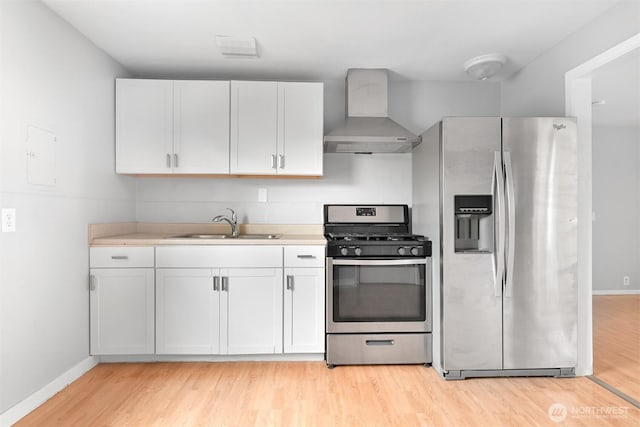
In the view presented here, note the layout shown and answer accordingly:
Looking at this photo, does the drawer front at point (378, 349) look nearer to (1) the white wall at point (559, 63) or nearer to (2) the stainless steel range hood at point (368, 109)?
(2) the stainless steel range hood at point (368, 109)

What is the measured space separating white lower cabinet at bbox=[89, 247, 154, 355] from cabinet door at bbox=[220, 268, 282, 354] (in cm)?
53

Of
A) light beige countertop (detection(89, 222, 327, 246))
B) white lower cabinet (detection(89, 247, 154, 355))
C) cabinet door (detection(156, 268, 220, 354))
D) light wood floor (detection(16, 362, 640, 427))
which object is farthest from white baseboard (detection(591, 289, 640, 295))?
white lower cabinet (detection(89, 247, 154, 355))

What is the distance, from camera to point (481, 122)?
2.66 meters

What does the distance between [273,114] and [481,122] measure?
1.57 metres

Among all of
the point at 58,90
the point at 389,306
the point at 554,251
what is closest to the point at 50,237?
the point at 58,90

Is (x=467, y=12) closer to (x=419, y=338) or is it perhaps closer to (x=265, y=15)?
(x=265, y=15)

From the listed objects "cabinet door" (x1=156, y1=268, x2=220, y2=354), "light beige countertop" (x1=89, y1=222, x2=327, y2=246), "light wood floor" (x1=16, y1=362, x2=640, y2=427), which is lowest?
"light wood floor" (x1=16, y1=362, x2=640, y2=427)

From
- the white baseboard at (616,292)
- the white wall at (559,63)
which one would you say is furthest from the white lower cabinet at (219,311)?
the white baseboard at (616,292)

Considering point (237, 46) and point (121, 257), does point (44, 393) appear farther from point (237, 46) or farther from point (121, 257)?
point (237, 46)

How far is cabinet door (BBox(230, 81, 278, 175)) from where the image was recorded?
323 centimetres

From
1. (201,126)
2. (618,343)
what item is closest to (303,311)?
(201,126)

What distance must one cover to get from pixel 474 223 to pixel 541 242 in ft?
1.41

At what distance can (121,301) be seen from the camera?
2.87 meters

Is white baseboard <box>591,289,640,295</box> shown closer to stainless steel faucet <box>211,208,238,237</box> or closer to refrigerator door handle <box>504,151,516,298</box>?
refrigerator door handle <box>504,151,516,298</box>
